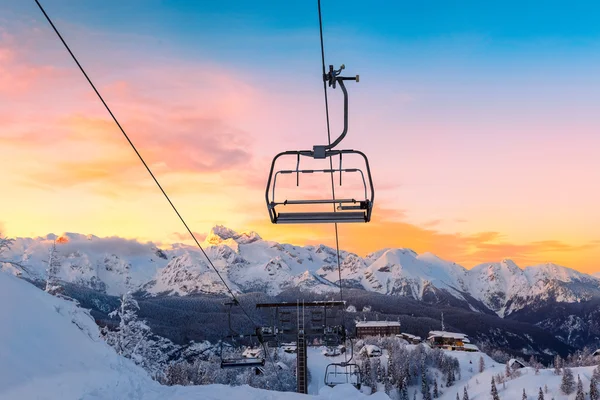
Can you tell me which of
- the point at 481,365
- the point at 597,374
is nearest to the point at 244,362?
the point at 597,374

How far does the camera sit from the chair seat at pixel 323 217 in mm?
9502

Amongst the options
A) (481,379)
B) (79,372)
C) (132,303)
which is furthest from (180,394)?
(481,379)

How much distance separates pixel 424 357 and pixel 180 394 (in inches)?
5973

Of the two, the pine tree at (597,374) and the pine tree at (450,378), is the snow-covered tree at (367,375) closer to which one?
the pine tree at (450,378)

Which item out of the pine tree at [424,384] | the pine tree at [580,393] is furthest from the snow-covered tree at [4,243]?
the pine tree at [424,384]

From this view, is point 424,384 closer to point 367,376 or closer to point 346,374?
point 367,376

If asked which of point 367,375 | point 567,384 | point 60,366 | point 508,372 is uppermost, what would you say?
point 60,366

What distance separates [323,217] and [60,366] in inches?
488

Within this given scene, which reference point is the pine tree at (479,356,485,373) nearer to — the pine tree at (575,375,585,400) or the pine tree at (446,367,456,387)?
the pine tree at (446,367,456,387)

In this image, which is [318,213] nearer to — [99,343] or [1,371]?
[1,371]

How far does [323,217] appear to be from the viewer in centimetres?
954

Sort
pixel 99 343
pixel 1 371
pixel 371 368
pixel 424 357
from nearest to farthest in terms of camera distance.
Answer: pixel 1 371 < pixel 99 343 < pixel 371 368 < pixel 424 357

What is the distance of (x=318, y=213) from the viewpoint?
960 cm

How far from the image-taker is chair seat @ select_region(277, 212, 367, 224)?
9502 millimetres
